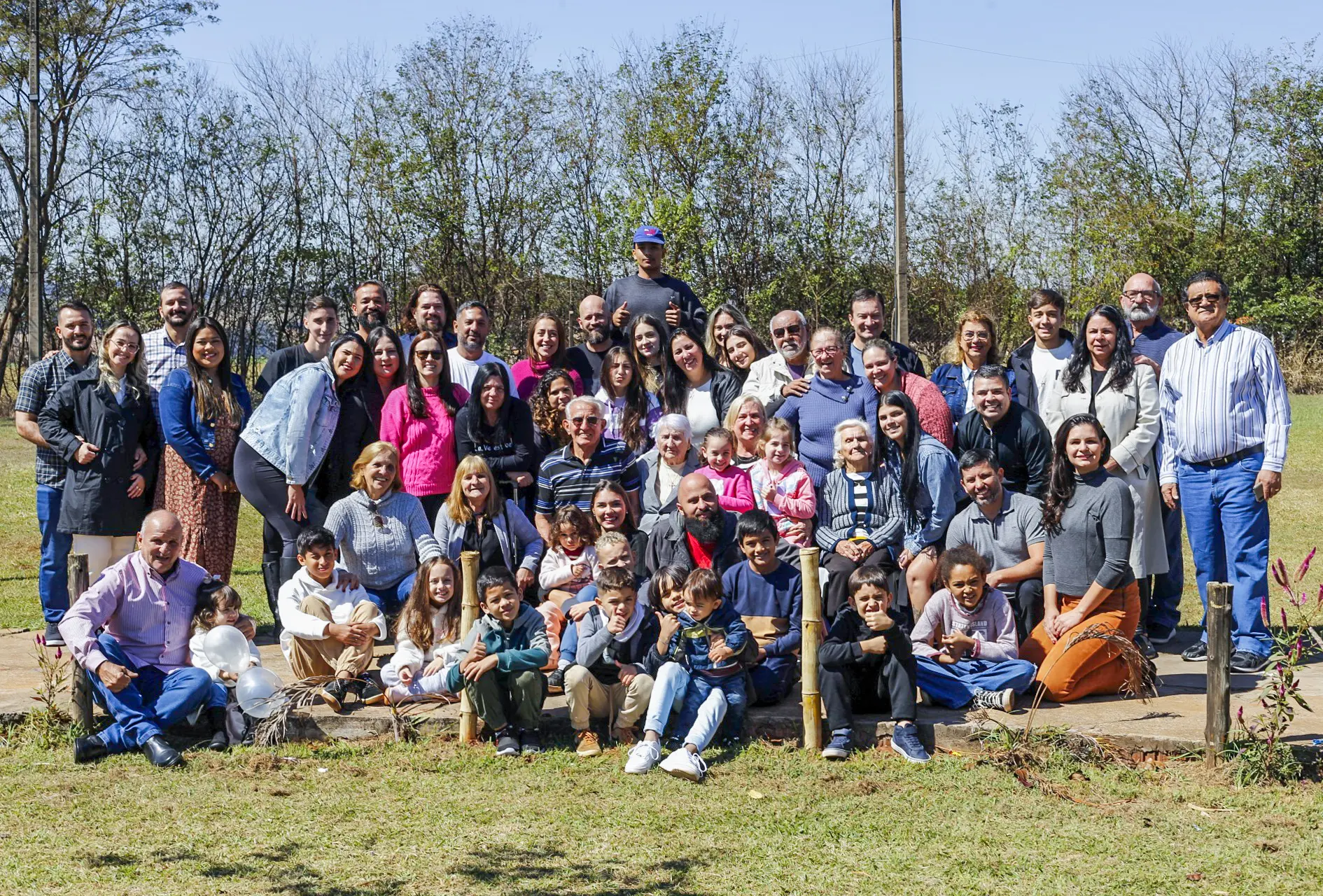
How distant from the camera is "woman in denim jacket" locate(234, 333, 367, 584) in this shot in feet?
25.0

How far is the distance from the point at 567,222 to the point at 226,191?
6527 mm

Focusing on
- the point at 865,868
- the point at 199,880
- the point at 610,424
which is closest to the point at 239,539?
the point at 610,424

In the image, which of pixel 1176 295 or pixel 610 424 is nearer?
pixel 610 424

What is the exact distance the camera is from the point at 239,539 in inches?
551

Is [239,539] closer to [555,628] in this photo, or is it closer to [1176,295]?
[555,628]

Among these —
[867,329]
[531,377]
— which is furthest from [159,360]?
[867,329]

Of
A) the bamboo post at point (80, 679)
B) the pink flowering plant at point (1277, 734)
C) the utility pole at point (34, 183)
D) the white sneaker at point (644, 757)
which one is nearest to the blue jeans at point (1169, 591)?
the pink flowering plant at point (1277, 734)

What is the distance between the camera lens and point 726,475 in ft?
24.1

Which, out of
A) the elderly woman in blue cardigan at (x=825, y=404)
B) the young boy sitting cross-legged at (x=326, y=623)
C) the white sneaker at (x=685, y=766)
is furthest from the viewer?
the elderly woman in blue cardigan at (x=825, y=404)

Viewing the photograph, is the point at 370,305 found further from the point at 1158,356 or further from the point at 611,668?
the point at 1158,356

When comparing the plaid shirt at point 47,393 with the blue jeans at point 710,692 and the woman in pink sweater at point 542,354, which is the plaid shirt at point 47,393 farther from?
the blue jeans at point 710,692

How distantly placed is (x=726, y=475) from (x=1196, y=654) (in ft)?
9.17

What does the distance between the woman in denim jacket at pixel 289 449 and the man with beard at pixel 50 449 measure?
4.43 ft

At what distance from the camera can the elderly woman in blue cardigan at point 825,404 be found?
746 centimetres
